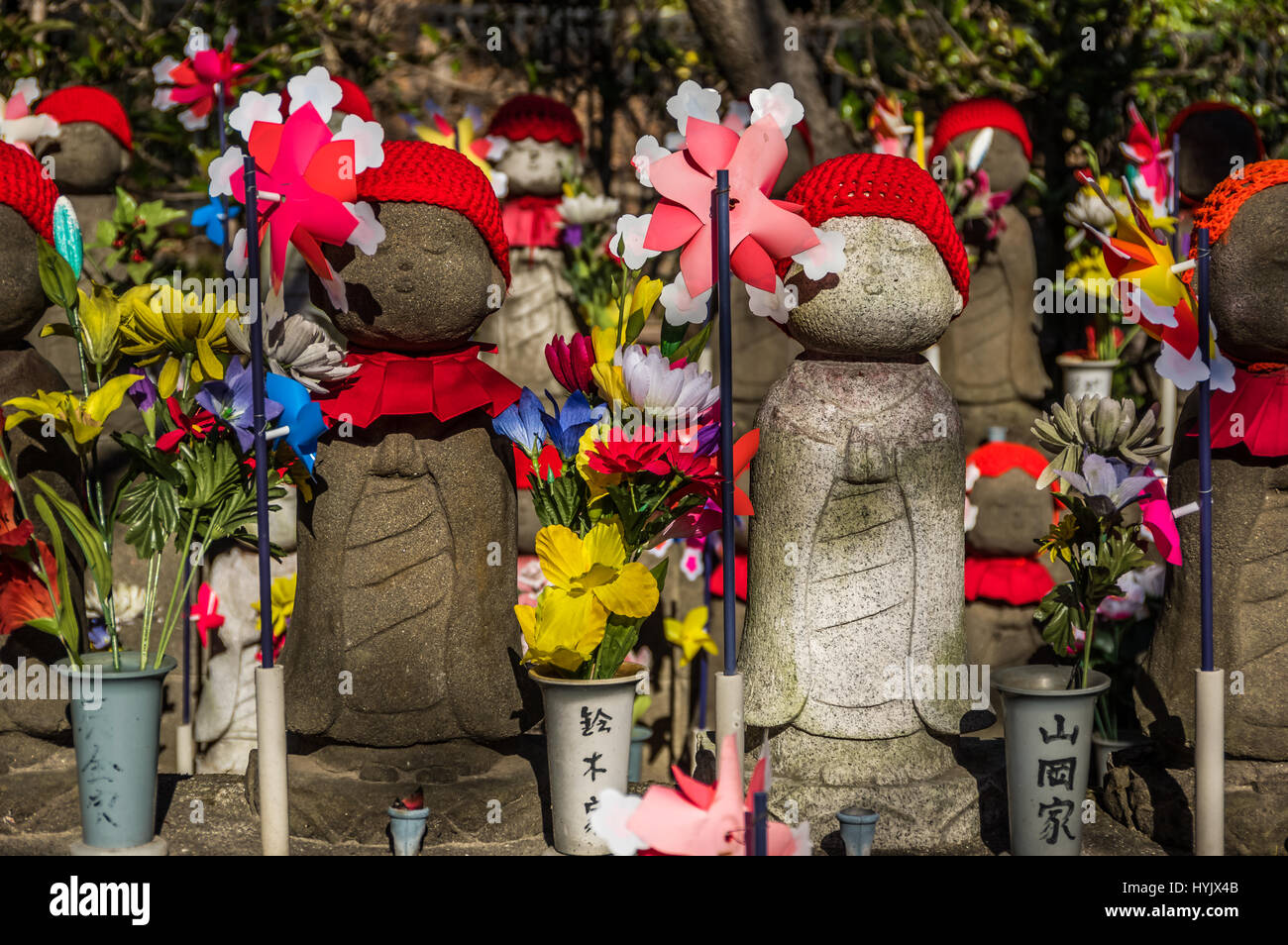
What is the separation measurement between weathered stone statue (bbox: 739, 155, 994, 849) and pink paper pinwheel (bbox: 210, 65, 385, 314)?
1.03 m

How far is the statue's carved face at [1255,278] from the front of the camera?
12.0 feet

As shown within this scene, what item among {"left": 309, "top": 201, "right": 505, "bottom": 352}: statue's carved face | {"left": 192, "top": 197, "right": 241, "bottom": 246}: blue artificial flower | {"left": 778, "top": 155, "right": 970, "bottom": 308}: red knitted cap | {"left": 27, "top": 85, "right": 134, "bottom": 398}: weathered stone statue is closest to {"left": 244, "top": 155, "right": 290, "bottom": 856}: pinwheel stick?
{"left": 309, "top": 201, "right": 505, "bottom": 352}: statue's carved face


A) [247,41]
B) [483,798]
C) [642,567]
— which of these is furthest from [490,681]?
[247,41]

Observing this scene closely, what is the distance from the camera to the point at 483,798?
366 centimetres

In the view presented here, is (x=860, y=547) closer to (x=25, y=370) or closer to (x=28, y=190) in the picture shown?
(x=25, y=370)

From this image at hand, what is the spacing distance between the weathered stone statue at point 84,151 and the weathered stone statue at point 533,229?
1.77 m

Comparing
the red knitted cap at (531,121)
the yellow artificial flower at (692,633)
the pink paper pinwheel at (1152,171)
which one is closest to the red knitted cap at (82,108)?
the red knitted cap at (531,121)

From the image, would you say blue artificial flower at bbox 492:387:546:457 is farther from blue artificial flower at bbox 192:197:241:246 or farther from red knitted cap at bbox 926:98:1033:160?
red knitted cap at bbox 926:98:1033:160

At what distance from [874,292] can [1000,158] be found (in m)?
2.84

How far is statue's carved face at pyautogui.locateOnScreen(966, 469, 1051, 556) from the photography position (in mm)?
5566

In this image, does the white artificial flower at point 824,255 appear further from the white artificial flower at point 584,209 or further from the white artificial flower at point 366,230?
the white artificial flower at point 584,209

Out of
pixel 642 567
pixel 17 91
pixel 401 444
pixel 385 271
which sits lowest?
pixel 642 567
